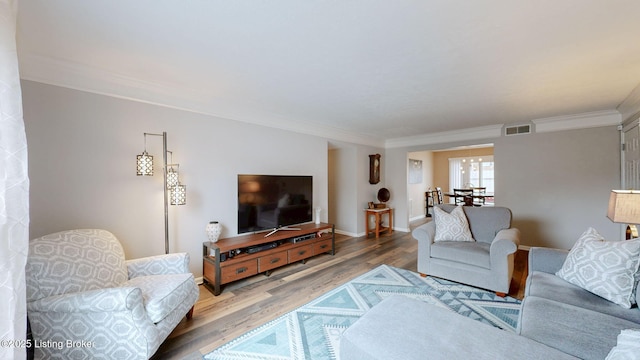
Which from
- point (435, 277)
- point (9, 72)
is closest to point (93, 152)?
point (9, 72)

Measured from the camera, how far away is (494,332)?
1.30 meters

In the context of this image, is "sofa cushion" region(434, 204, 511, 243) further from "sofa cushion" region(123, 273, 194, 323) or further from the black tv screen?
"sofa cushion" region(123, 273, 194, 323)

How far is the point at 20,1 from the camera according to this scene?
1.38 m

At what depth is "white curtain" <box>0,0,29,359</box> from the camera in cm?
89

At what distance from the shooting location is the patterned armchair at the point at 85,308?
4.74 ft

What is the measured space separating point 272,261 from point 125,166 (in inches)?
76.6

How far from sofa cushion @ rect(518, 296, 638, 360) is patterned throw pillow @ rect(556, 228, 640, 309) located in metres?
0.30

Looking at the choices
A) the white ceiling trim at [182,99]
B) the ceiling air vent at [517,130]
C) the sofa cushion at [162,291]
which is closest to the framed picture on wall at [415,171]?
the white ceiling trim at [182,99]

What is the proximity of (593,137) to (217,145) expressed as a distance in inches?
222

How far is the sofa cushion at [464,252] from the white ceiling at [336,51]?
182 cm

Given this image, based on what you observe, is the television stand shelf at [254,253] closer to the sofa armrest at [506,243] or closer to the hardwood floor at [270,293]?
the hardwood floor at [270,293]

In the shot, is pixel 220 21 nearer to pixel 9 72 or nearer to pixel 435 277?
pixel 9 72

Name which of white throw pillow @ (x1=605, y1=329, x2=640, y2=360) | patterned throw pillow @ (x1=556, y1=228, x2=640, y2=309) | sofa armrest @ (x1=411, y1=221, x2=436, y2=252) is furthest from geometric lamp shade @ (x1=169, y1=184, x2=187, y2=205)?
patterned throw pillow @ (x1=556, y1=228, x2=640, y2=309)

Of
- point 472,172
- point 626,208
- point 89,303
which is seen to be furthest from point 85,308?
point 472,172
